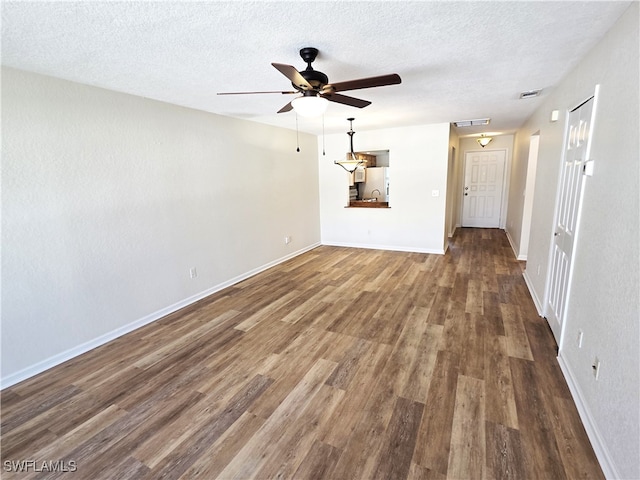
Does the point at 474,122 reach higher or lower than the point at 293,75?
higher

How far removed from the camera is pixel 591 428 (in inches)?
65.4

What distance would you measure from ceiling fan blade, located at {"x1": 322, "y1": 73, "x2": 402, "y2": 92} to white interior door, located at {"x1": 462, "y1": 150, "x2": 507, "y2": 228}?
6.75 metres

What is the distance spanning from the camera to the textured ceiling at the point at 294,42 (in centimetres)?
158

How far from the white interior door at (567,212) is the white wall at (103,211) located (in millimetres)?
3798

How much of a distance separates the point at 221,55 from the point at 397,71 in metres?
1.43

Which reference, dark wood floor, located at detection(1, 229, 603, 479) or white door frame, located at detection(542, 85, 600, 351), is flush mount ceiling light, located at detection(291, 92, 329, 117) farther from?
dark wood floor, located at detection(1, 229, 603, 479)

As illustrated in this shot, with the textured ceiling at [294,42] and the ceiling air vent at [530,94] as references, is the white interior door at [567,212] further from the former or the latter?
the ceiling air vent at [530,94]

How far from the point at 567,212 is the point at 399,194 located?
329cm

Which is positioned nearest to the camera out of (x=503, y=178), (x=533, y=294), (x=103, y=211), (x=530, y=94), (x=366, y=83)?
(x=366, y=83)

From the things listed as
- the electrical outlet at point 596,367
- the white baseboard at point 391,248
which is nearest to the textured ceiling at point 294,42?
the electrical outlet at point 596,367

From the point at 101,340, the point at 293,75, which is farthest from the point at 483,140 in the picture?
the point at 101,340

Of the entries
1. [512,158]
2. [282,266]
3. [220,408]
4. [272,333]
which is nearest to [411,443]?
[220,408]

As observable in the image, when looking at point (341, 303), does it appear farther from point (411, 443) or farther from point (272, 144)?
point (272, 144)

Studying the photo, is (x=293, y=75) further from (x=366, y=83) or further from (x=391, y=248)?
(x=391, y=248)
